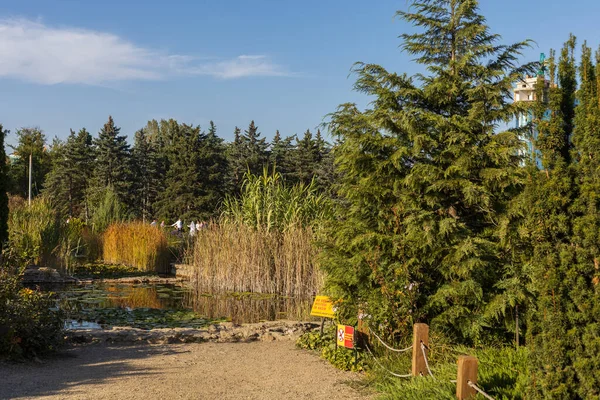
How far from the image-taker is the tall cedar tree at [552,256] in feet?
12.1

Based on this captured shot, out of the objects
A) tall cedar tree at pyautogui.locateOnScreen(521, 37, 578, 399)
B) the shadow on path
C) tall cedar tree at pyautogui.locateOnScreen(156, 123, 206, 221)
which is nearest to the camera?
tall cedar tree at pyautogui.locateOnScreen(521, 37, 578, 399)

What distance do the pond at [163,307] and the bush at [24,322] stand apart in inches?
78.2

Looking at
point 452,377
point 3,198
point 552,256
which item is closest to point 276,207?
point 3,198

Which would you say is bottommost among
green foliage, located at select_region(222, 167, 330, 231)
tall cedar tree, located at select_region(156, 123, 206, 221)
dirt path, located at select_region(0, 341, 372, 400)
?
dirt path, located at select_region(0, 341, 372, 400)

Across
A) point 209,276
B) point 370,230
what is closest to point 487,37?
point 370,230

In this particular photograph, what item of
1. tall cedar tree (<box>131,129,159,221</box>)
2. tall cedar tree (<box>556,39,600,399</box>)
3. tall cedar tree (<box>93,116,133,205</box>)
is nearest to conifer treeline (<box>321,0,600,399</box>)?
tall cedar tree (<box>556,39,600,399</box>)

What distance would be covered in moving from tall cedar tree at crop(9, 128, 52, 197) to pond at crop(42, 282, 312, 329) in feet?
95.3

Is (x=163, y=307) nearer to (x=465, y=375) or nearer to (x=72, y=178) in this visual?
(x=465, y=375)

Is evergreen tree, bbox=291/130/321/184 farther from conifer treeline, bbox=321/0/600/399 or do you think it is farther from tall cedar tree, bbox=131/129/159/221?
conifer treeline, bbox=321/0/600/399

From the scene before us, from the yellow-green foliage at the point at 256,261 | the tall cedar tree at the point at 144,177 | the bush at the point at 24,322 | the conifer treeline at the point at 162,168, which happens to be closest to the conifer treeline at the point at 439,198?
the bush at the point at 24,322

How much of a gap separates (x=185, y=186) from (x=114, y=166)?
21.7 feet

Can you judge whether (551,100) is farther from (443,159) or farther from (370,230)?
(370,230)

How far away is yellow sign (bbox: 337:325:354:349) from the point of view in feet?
21.6

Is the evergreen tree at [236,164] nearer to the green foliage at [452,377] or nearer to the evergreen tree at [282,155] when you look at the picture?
the evergreen tree at [282,155]
